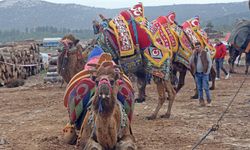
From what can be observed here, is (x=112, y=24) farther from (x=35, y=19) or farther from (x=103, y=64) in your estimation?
(x=35, y=19)

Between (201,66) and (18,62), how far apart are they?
12926 millimetres

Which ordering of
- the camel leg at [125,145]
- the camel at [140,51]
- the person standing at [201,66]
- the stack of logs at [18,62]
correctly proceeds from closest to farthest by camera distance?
1. the camel leg at [125,145]
2. the camel at [140,51]
3. the person standing at [201,66]
4. the stack of logs at [18,62]

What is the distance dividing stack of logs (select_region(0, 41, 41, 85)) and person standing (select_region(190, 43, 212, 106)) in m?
9.64

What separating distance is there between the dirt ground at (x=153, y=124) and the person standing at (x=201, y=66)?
498 millimetres

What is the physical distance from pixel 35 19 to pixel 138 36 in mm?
167661

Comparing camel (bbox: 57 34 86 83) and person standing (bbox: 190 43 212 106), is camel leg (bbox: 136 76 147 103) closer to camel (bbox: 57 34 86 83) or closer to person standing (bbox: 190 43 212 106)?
person standing (bbox: 190 43 212 106)

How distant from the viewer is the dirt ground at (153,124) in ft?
27.1

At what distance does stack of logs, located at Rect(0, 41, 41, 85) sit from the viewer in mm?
20891

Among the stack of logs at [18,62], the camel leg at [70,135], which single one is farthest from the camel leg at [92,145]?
the stack of logs at [18,62]

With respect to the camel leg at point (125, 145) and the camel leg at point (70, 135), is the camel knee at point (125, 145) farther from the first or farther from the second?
the camel leg at point (70, 135)

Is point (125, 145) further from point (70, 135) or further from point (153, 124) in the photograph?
point (153, 124)

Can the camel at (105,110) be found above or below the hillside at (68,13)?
above

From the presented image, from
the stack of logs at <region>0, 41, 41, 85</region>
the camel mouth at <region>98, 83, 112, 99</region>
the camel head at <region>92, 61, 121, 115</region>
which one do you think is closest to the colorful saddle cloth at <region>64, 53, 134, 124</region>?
the camel head at <region>92, 61, 121, 115</region>

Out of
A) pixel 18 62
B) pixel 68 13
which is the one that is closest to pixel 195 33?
pixel 18 62
